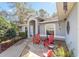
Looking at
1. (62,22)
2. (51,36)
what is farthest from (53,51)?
(62,22)

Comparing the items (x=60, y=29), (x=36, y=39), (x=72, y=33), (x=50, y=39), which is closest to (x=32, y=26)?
(x=36, y=39)

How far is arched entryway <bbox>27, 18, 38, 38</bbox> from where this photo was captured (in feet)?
13.2

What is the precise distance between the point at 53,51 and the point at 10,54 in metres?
0.74

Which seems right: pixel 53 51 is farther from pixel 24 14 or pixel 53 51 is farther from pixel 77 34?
pixel 24 14

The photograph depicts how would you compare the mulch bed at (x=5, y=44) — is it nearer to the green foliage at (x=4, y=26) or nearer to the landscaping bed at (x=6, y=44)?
the landscaping bed at (x=6, y=44)

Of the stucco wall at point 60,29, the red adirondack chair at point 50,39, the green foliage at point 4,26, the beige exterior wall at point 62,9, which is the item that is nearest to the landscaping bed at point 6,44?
the green foliage at point 4,26

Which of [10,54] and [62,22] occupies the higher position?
[62,22]

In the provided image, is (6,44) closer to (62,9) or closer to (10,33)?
(10,33)

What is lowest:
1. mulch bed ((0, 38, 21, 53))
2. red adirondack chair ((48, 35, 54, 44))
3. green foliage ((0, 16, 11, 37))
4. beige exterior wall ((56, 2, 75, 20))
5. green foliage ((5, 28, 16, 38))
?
mulch bed ((0, 38, 21, 53))

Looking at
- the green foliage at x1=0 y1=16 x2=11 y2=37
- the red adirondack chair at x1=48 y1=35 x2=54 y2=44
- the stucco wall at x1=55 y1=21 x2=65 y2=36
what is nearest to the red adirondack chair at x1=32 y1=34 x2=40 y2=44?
the red adirondack chair at x1=48 y1=35 x2=54 y2=44

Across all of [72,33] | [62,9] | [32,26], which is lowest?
[72,33]

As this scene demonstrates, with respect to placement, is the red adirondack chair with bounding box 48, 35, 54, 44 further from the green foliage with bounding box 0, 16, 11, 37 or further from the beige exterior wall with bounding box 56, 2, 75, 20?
the green foliage with bounding box 0, 16, 11, 37

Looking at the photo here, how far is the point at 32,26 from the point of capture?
4.04 meters

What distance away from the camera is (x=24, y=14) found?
4031mm
